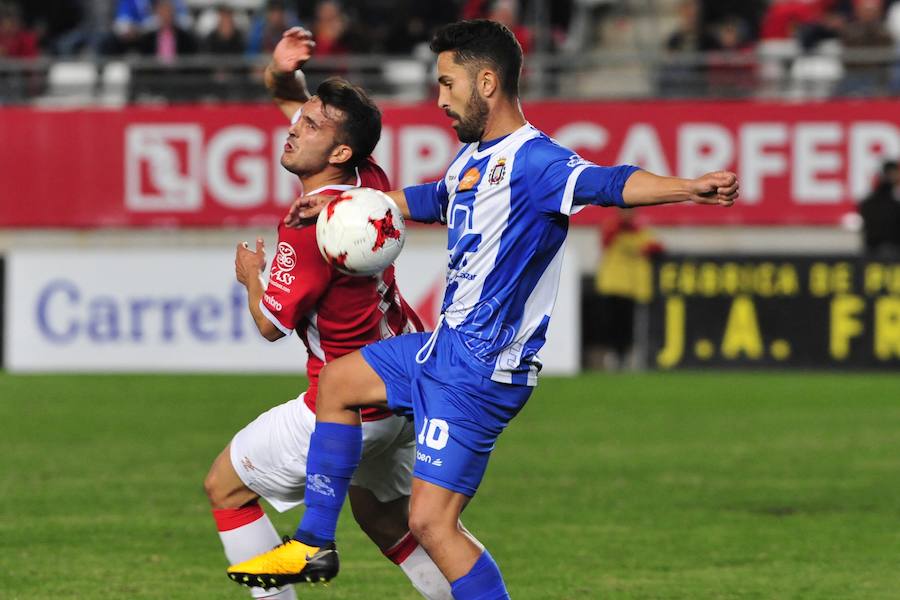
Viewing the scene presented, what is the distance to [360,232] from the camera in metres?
5.45

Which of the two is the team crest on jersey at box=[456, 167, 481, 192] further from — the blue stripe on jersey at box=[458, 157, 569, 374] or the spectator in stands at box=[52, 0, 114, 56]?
the spectator in stands at box=[52, 0, 114, 56]

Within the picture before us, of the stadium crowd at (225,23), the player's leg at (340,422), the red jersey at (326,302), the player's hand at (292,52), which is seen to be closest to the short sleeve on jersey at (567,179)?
the player's leg at (340,422)

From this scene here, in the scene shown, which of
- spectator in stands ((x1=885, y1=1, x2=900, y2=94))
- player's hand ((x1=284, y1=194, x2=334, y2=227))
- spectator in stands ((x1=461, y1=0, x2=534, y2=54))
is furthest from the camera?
spectator in stands ((x1=461, y1=0, x2=534, y2=54))

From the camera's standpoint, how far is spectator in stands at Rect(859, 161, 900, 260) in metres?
18.3

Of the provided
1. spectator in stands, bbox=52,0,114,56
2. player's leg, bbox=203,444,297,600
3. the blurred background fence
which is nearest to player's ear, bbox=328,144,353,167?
player's leg, bbox=203,444,297,600

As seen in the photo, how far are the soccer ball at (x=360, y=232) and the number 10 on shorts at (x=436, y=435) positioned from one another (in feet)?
1.85

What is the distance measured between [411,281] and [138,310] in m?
2.87

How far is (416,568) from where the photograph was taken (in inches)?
239

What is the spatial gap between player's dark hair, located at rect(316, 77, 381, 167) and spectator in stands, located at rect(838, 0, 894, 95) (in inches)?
573

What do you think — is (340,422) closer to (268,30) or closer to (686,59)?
(686,59)

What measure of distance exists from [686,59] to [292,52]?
45.0 ft

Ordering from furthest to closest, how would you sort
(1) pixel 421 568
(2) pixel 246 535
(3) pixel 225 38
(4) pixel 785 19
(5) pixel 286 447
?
(4) pixel 785 19
(3) pixel 225 38
(1) pixel 421 568
(2) pixel 246 535
(5) pixel 286 447

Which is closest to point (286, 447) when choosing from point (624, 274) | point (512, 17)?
point (624, 274)

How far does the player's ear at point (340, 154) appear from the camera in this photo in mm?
5789
